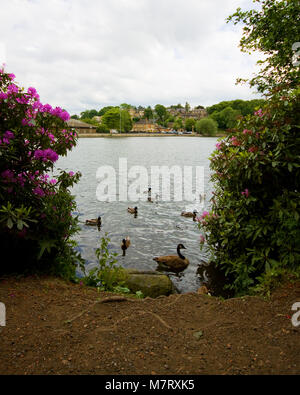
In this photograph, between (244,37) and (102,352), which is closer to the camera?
(102,352)

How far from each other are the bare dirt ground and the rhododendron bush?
563 millimetres

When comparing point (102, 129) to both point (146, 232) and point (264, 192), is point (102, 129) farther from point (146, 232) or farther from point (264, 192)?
point (264, 192)

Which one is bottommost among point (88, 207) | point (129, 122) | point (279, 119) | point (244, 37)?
point (88, 207)

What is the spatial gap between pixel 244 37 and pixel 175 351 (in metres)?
9.32

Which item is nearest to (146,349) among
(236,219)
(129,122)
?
(236,219)

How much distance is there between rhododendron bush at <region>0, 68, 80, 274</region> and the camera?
4.34m

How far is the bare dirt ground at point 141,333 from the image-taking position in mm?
2643

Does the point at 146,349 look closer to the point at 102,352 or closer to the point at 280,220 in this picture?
the point at 102,352

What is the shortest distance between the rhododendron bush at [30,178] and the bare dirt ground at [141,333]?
563mm

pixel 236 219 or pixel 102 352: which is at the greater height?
pixel 236 219

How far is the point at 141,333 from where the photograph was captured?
10.5 ft

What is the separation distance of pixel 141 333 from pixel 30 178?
10.3ft

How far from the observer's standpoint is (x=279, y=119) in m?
4.79

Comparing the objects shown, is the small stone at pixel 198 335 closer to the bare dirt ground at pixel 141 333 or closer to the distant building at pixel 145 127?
the bare dirt ground at pixel 141 333
